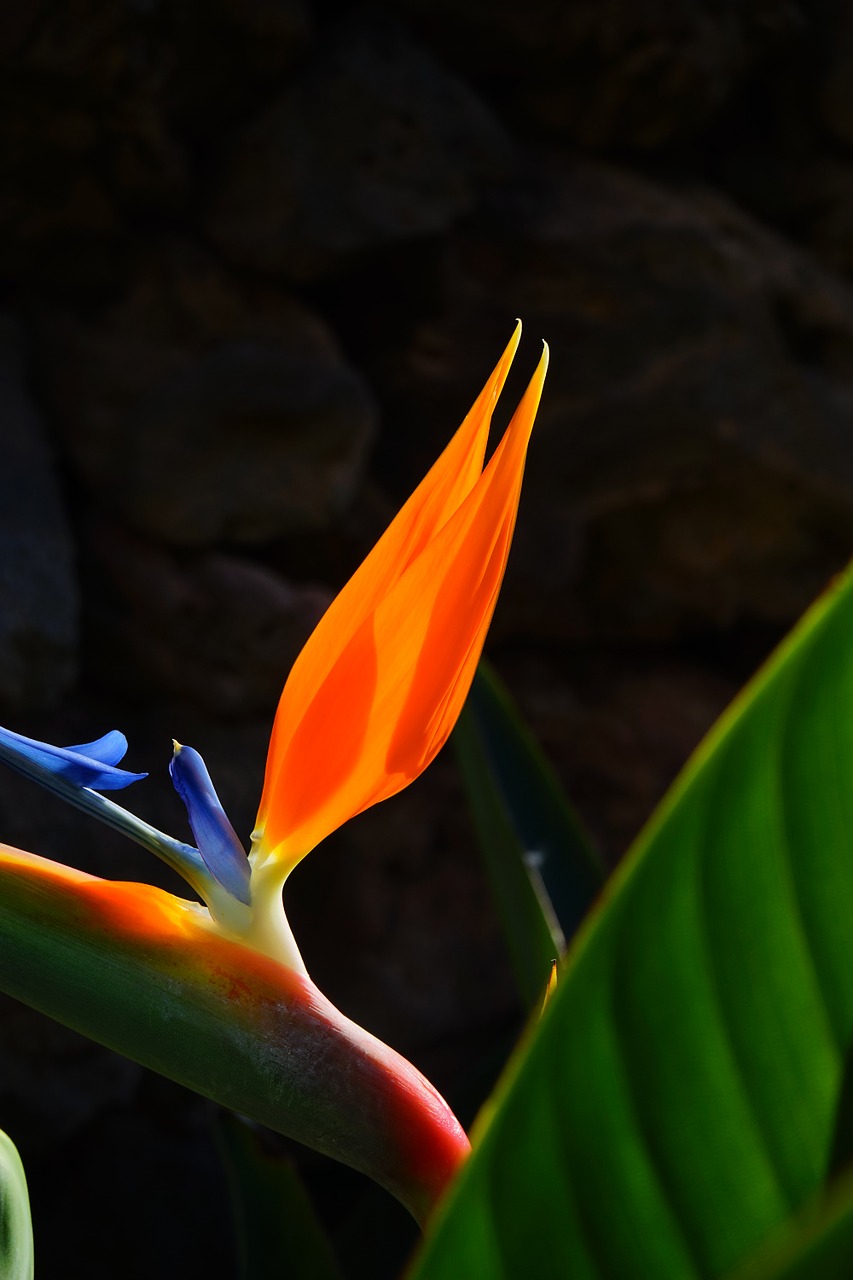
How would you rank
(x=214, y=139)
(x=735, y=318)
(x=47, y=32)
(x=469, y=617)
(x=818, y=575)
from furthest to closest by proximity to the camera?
(x=818, y=575), (x=735, y=318), (x=214, y=139), (x=47, y=32), (x=469, y=617)

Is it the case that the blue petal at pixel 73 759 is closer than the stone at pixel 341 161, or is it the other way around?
the blue petal at pixel 73 759

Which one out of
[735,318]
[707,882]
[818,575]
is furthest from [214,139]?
[707,882]

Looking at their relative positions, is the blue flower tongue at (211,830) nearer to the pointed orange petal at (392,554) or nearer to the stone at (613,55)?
the pointed orange petal at (392,554)

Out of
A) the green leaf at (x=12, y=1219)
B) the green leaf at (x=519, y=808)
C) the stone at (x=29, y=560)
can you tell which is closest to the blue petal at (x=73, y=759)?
the green leaf at (x=12, y=1219)

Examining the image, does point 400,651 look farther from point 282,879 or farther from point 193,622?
point 193,622

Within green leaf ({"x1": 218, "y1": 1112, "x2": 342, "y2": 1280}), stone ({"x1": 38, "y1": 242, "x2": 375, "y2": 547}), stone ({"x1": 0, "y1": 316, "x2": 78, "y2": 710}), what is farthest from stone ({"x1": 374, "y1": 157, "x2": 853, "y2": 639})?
green leaf ({"x1": 218, "y1": 1112, "x2": 342, "y2": 1280})

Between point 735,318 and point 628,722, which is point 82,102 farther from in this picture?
point 628,722
